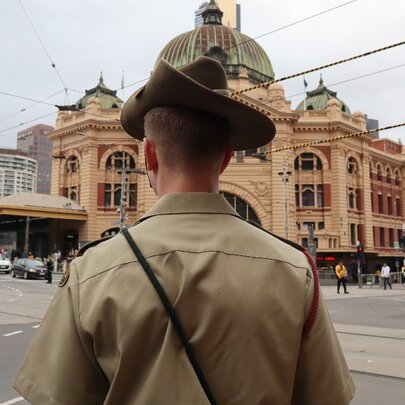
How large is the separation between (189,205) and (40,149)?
114605 millimetres

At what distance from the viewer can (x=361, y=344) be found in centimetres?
899

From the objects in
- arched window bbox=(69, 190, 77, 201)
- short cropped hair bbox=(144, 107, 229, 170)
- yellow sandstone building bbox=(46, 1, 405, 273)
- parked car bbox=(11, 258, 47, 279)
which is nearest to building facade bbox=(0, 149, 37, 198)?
yellow sandstone building bbox=(46, 1, 405, 273)

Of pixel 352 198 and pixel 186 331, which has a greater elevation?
pixel 352 198

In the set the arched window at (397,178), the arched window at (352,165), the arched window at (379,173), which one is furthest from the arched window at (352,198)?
the arched window at (397,178)

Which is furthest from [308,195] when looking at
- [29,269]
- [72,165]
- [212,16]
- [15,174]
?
[15,174]

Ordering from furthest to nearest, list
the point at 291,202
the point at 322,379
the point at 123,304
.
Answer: the point at 291,202 → the point at 322,379 → the point at 123,304

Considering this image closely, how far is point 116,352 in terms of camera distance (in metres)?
1.40

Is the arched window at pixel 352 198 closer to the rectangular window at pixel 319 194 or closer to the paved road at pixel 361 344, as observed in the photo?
the rectangular window at pixel 319 194

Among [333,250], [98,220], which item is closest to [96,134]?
[98,220]

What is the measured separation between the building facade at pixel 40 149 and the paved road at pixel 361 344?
91.4 meters

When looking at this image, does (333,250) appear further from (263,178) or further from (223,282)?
(223,282)

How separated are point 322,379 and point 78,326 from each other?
2.57 feet

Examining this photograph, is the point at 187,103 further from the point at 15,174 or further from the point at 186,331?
the point at 15,174

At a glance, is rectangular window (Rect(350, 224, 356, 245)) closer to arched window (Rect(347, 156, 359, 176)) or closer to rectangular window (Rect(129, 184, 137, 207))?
arched window (Rect(347, 156, 359, 176))
